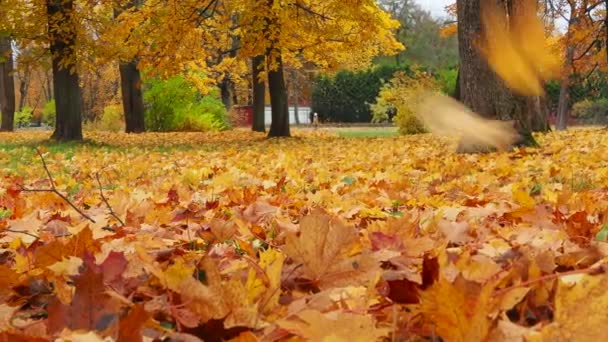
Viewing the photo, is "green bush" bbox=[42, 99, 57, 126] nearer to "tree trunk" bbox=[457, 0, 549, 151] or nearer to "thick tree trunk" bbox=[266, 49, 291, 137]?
"thick tree trunk" bbox=[266, 49, 291, 137]

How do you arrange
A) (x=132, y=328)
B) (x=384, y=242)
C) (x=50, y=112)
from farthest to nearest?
(x=50, y=112), (x=384, y=242), (x=132, y=328)

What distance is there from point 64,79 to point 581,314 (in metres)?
16.6

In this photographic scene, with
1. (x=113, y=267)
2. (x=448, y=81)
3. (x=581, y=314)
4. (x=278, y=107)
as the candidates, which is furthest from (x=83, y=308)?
(x=448, y=81)

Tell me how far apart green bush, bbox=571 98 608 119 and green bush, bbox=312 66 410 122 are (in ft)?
30.7

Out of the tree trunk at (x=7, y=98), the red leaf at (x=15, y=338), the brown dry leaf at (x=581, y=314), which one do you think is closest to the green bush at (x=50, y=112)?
the tree trunk at (x=7, y=98)

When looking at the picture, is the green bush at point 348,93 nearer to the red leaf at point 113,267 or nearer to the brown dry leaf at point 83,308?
the red leaf at point 113,267

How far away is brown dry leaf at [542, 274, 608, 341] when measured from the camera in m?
0.91

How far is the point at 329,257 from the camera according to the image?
1525mm

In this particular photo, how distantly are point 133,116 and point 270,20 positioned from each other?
11022mm

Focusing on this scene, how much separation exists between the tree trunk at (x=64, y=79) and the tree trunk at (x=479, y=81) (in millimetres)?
9573

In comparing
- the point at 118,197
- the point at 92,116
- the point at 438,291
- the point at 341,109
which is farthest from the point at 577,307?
the point at 92,116

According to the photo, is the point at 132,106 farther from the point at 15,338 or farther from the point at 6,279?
the point at 15,338

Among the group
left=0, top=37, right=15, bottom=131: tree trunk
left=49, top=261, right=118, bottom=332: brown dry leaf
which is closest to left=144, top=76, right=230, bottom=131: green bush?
left=0, top=37, right=15, bottom=131: tree trunk

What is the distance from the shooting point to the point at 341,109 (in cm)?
4331
